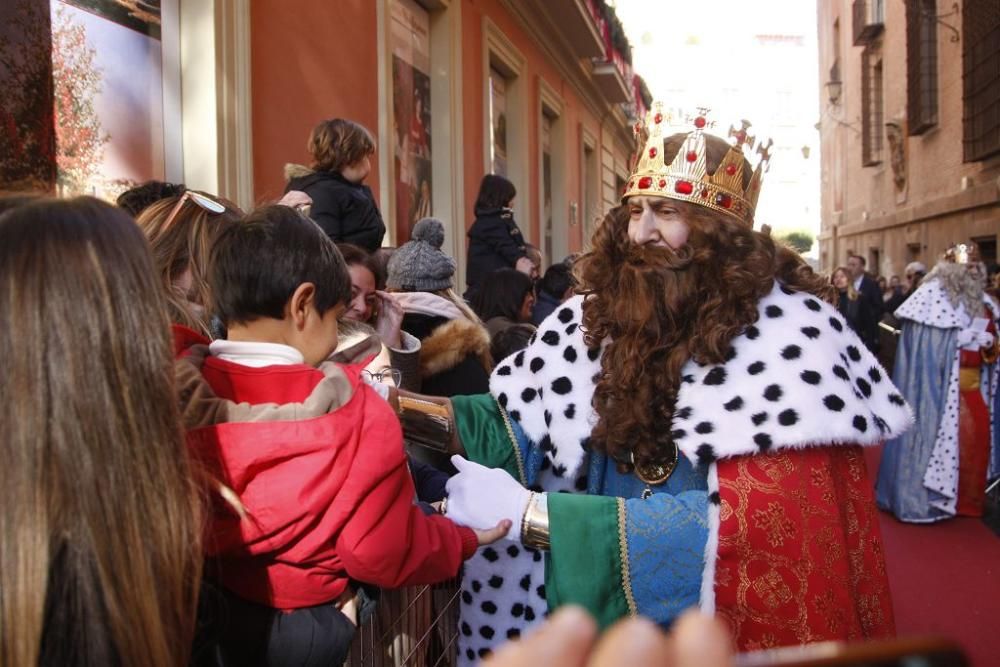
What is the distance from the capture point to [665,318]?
84.3 inches

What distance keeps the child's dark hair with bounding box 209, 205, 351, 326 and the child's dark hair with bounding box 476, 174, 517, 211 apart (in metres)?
4.57

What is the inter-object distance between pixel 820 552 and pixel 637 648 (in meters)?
1.60

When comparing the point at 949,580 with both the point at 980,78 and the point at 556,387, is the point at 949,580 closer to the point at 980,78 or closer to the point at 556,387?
the point at 556,387

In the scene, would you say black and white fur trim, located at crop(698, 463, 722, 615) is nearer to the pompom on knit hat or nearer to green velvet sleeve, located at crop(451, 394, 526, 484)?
green velvet sleeve, located at crop(451, 394, 526, 484)

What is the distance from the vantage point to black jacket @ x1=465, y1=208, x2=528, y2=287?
21.1 feet

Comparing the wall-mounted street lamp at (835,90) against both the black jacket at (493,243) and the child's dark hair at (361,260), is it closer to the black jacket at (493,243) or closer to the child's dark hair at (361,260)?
the black jacket at (493,243)

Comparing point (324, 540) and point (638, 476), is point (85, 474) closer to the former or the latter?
point (324, 540)

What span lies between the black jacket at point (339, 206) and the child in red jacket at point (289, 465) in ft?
7.22

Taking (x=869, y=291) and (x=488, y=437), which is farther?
(x=869, y=291)

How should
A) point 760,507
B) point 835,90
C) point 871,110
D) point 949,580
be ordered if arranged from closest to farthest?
point 760,507 → point 949,580 → point 871,110 → point 835,90

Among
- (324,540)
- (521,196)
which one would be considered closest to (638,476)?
(324,540)

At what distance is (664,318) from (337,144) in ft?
7.71

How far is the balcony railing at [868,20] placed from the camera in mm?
22312

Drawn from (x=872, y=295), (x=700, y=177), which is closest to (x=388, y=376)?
(x=700, y=177)
